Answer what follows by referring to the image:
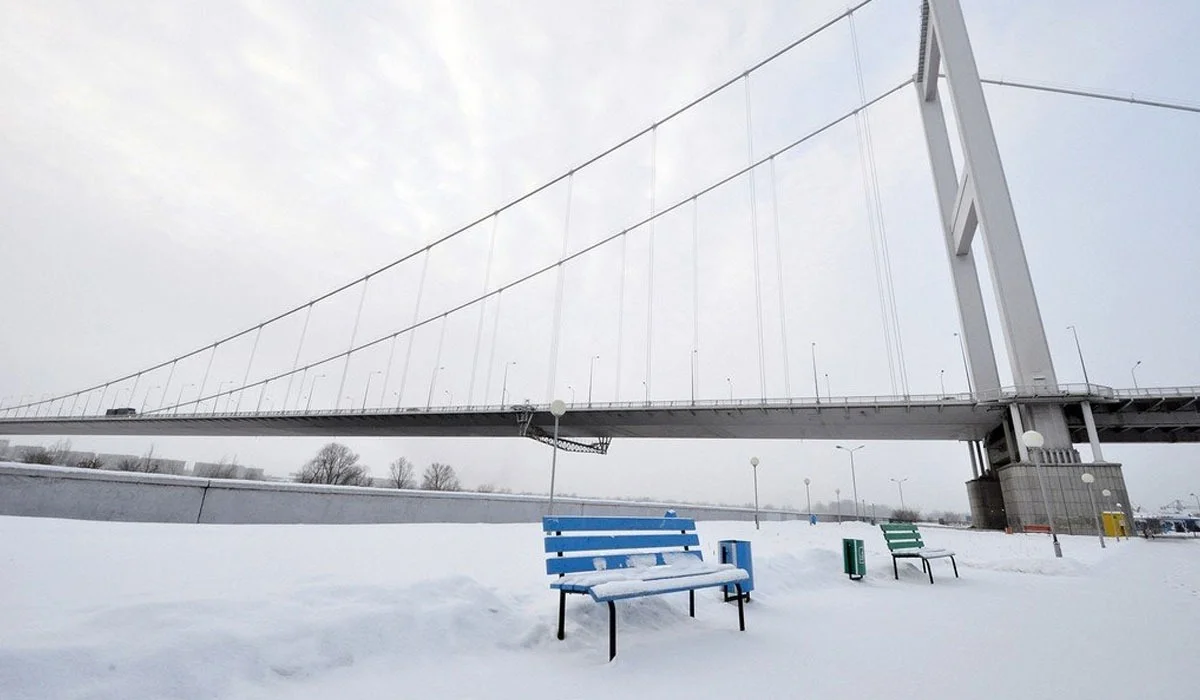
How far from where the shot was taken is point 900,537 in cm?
676

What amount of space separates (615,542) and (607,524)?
7.7 inches

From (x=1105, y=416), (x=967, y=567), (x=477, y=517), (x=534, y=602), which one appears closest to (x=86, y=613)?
(x=534, y=602)

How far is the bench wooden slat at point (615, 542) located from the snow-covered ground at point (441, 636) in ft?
1.39

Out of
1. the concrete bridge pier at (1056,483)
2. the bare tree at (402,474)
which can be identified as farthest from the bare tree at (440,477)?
the concrete bridge pier at (1056,483)

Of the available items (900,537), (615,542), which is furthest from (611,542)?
(900,537)

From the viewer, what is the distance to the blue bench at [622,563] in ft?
9.62

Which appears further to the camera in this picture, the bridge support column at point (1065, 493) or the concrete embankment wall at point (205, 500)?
the bridge support column at point (1065, 493)

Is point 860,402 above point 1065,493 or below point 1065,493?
above

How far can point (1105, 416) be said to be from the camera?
102 feet

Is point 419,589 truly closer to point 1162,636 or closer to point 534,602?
point 534,602

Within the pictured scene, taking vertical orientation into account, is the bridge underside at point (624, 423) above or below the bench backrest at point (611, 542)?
above

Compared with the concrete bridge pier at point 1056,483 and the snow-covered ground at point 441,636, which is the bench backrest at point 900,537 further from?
the concrete bridge pier at point 1056,483

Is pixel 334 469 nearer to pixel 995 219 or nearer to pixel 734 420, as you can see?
pixel 734 420

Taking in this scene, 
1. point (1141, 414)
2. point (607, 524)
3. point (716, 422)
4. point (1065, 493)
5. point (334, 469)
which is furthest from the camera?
point (334, 469)
